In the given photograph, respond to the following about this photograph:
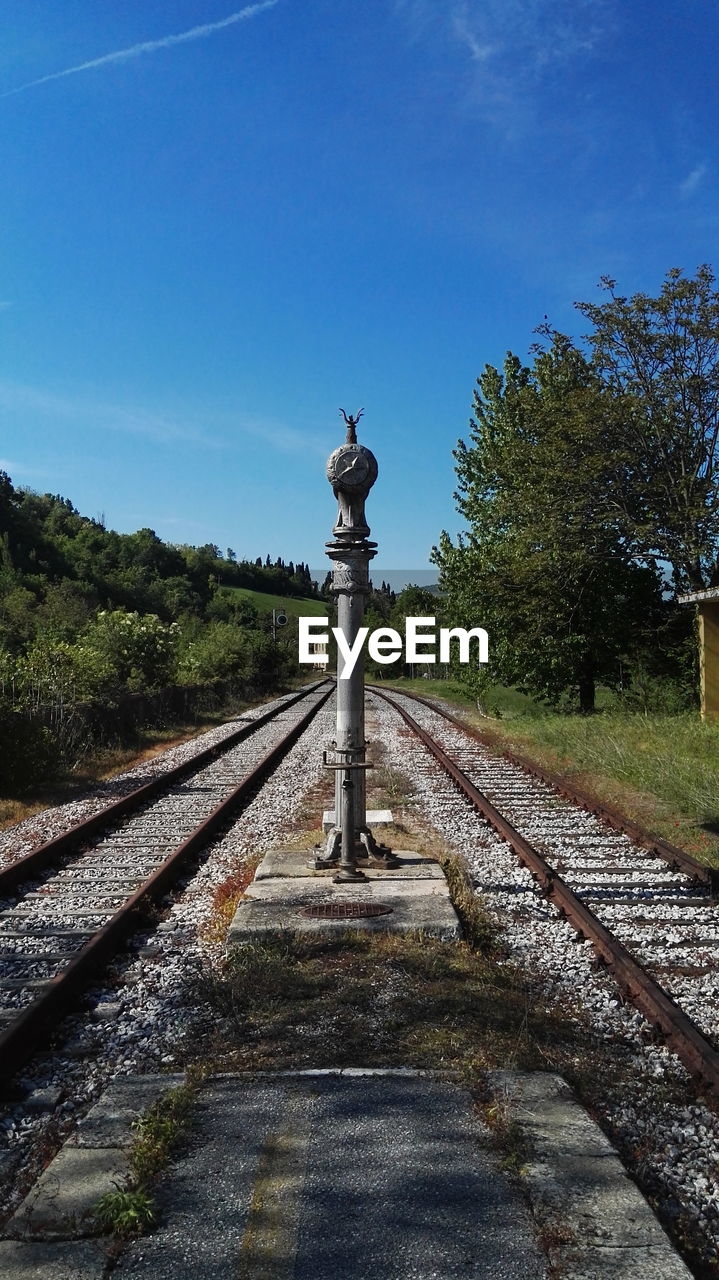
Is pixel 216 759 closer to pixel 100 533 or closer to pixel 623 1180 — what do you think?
pixel 623 1180

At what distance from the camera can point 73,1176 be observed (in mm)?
3398

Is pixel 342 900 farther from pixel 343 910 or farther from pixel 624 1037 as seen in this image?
pixel 624 1037

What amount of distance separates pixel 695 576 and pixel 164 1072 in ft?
62.2

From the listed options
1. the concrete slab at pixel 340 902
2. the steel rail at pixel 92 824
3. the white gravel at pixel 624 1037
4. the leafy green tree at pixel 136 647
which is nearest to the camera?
the white gravel at pixel 624 1037

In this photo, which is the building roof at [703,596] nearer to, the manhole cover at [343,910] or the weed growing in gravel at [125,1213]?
the manhole cover at [343,910]

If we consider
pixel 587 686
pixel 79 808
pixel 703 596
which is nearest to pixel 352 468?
pixel 79 808

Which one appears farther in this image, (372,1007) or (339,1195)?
(372,1007)

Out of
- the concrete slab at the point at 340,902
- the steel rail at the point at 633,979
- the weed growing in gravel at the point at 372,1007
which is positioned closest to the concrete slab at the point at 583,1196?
the weed growing in gravel at the point at 372,1007

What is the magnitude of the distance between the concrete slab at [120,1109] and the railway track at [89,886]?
24.7 inches

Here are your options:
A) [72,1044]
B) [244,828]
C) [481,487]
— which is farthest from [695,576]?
[72,1044]

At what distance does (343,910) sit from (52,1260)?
3854mm

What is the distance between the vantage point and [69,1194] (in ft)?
10.8

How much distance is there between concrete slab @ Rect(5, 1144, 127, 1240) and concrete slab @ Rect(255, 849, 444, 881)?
4.15 m

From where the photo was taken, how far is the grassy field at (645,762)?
1074 centimetres
